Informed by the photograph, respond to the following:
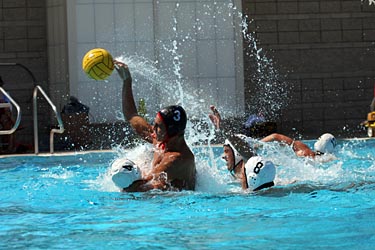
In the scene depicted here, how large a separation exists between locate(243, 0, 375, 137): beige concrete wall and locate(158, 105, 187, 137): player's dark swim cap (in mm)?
8654

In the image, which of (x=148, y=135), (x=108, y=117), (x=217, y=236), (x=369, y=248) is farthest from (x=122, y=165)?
(x=108, y=117)

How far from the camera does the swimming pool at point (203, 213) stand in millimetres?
5031

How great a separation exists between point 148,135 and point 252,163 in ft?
3.58

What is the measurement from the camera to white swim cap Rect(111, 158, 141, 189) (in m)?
6.53

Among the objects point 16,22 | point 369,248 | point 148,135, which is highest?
point 16,22

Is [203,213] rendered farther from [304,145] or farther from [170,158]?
[304,145]

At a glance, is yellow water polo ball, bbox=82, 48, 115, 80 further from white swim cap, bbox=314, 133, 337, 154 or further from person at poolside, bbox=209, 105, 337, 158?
white swim cap, bbox=314, 133, 337, 154

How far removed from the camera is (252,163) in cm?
677

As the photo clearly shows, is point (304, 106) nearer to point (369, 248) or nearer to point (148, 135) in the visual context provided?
point (148, 135)

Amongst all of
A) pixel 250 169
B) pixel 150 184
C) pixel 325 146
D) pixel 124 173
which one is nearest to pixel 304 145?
pixel 325 146

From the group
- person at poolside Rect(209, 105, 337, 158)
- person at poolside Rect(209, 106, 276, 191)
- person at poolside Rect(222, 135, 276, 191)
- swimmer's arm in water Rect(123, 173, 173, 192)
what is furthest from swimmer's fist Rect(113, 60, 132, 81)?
person at poolside Rect(209, 105, 337, 158)

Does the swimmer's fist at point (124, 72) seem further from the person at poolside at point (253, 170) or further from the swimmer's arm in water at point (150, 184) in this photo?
the swimmer's arm in water at point (150, 184)

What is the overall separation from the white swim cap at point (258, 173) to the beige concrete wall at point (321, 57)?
8.46 m

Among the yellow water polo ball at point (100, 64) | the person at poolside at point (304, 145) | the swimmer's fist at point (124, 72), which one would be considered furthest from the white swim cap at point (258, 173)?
the person at poolside at point (304, 145)
